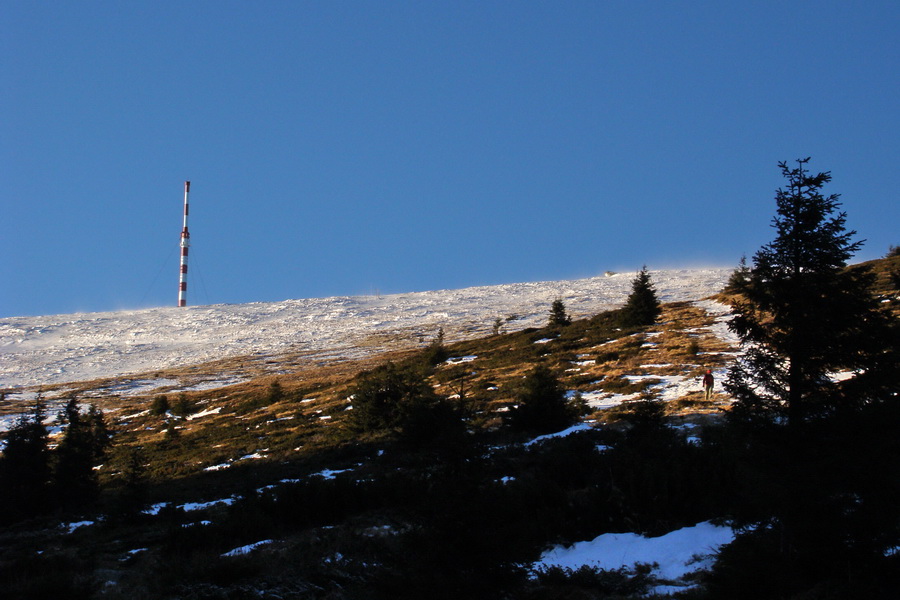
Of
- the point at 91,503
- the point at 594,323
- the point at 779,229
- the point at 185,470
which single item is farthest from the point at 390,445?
the point at 594,323

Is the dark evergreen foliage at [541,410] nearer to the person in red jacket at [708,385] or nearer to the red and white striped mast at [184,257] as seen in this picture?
the person in red jacket at [708,385]

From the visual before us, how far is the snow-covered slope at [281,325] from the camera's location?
66.2m

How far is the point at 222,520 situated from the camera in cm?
1372

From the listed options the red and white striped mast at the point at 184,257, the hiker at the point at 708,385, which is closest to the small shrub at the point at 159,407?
the hiker at the point at 708,385

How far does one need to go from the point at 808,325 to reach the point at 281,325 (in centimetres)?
7910

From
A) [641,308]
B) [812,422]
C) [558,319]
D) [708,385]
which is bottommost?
[708,385]

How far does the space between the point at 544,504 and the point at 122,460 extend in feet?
69.8

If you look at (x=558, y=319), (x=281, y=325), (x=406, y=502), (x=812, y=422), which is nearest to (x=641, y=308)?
(x=558, y=319)

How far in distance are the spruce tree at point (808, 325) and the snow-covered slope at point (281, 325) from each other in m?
Result: 52.3

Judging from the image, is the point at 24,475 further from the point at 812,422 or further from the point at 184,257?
the point at 184,257

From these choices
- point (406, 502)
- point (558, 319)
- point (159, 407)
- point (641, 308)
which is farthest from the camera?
point (558, 319)

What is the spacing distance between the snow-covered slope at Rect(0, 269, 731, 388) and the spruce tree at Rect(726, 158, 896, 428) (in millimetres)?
52276

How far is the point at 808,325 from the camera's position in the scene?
8.00 metres

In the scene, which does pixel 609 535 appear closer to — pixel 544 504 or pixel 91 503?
pixel 544 504
